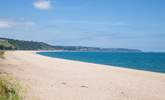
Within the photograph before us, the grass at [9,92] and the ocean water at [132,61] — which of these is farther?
the ocean water at [132,61]

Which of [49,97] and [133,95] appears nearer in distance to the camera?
[49,97]

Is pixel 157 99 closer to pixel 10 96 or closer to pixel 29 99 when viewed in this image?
pixel 29 99

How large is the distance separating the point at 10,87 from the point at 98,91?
467cm

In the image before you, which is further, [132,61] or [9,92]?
[132,61]

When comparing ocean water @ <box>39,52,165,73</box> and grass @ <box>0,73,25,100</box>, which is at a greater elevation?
grass @ <box>0,73,25,100</box>

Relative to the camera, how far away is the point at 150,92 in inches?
540

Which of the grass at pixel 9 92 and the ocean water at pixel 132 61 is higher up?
the grass at pixel 9 92

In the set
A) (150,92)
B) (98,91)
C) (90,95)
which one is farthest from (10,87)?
(150,92)

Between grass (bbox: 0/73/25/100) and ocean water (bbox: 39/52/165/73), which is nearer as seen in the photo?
grass (bbox: 0/73/25/100)

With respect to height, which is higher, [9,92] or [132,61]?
[9,92]

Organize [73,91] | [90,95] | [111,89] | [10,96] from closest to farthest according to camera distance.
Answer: [10,96], [90,95], [73,91], [111,89]

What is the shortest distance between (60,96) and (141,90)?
14.6ft

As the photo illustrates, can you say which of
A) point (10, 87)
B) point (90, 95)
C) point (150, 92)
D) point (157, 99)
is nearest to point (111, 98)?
point (90, 95)

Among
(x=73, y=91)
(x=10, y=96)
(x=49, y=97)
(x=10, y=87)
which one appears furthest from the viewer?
(x=73, y=91)
